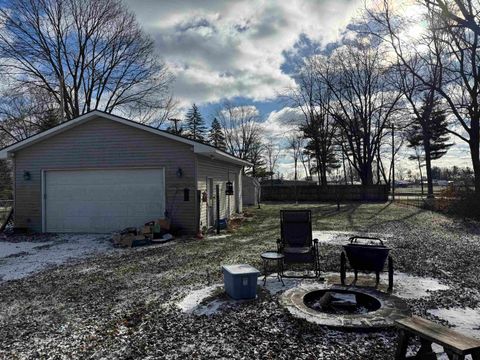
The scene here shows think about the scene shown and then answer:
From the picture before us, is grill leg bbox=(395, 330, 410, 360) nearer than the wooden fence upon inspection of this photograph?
Yes

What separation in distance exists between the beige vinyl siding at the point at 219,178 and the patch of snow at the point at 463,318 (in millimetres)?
7851

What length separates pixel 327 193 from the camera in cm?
2855

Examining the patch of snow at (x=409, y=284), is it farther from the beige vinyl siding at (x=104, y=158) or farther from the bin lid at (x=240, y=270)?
the beige vinyl siding at (x=104, y=158)

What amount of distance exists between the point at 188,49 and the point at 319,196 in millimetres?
17950

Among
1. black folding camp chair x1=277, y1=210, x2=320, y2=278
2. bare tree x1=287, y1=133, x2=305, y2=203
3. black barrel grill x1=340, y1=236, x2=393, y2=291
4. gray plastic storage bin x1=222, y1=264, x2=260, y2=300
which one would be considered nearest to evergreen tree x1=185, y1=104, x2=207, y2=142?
bare tree x1=287, y1=133, x2=305, y2=203

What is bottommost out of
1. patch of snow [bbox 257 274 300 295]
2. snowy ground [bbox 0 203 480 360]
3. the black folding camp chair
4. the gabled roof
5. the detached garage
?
snowy ground [bbox 0 203 480 360]

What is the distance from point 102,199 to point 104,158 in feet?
4.47

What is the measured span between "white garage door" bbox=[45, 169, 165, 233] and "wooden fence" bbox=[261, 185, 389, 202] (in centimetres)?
1925

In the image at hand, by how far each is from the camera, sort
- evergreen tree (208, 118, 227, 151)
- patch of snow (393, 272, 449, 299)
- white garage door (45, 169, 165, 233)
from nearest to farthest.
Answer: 1. patch of snow (393, 272, 449, 299)
2. white garage door (45, 169, 165, 233)
3. evergreen tree (208, 118, 227, 151)

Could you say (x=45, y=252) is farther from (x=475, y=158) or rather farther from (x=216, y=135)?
(x=216, y=135)

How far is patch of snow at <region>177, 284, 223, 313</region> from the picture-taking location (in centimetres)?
434

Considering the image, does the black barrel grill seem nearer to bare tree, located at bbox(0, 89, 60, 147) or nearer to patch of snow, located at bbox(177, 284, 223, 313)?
patch of snow, located at bbox(177, 284, 223, 313)

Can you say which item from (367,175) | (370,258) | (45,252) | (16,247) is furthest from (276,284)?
(367,175)

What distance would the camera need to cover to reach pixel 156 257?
7652mm
